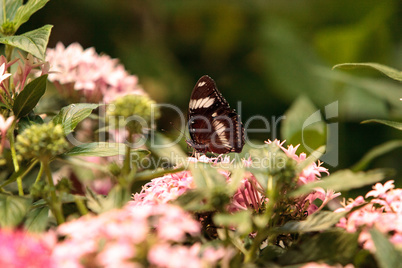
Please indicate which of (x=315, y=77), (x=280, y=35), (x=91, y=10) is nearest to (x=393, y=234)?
(x=315, y=77)

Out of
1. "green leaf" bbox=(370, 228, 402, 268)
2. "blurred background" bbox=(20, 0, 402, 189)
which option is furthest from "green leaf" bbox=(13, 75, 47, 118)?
"blurred background" bbox=(20, 0, 402, 189)

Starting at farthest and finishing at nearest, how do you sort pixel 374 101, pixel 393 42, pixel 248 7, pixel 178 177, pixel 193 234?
pixel 248 7
pixel 393 42
pixel 374 101
pixel 178 177
pixel 193 234

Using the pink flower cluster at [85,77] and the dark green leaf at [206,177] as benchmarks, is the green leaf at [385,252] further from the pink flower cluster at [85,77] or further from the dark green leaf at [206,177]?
the pink flower cluster at [85,77]

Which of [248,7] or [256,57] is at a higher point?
[248,7]

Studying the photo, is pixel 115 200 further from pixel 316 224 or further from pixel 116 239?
pixel 316 224

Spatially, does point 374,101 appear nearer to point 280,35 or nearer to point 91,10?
point 280,35

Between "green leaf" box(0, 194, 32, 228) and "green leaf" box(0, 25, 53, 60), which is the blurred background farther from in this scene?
"green leaf" box(0, 194, 32, 228)
